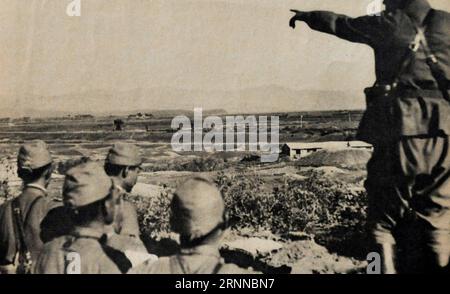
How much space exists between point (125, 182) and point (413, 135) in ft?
8.13

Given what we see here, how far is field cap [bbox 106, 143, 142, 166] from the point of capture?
572 centimetres

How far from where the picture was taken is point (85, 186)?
16.8ft

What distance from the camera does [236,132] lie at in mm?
5848

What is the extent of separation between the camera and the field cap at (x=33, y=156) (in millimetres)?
5812

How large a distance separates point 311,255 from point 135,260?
1.50m

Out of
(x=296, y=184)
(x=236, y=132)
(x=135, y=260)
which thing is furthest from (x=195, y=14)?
(x=135, y=260)

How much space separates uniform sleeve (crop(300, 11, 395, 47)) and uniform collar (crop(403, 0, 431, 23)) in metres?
0.19

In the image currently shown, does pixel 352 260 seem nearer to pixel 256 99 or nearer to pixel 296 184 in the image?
pixel 296 184

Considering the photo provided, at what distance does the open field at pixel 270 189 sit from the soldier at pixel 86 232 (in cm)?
49

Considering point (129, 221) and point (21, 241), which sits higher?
point (129, 221)

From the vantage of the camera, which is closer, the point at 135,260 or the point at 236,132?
the point at 135,260

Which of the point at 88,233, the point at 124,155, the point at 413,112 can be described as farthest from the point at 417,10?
the point at 88,233

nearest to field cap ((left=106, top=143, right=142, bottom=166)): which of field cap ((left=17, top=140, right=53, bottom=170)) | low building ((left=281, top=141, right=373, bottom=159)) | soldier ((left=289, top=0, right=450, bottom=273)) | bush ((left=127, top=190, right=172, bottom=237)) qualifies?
bush ((left=127, top=190, right=172, bottom=237))

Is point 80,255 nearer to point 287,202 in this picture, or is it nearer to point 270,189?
point 270,189
